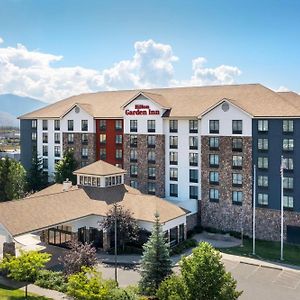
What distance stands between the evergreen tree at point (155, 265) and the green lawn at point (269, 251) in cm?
1406

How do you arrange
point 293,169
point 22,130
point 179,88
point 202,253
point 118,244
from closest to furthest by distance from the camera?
point 202,253 → point 118,244 → point 293,169 → point 179,88 → point 22,130

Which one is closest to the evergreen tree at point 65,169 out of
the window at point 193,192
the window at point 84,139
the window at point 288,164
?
the window at point 84,139

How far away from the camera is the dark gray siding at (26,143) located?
7412cm

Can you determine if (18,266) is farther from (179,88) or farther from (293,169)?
(179,88)

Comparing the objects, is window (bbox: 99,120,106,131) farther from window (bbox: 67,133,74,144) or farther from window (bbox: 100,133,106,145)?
window (bbox: 67,133,74,144)

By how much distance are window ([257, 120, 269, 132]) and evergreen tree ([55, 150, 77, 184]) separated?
29416 mm

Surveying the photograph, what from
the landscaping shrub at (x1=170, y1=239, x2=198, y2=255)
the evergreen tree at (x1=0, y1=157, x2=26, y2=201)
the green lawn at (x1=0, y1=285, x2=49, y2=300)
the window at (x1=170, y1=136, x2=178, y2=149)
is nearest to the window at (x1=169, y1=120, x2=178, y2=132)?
the window at (x1=170, y1=136, x2=178, y2=149)

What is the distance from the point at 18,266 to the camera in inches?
1264

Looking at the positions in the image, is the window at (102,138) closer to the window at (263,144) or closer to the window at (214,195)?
the window at (214,195)

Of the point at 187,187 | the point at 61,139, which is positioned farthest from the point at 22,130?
the point at 187,187

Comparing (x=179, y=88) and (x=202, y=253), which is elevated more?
(x=179, y=88)

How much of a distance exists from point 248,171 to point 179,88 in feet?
65.5

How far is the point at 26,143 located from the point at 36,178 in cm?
909

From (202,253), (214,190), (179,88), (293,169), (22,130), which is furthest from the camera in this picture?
(22,130)
